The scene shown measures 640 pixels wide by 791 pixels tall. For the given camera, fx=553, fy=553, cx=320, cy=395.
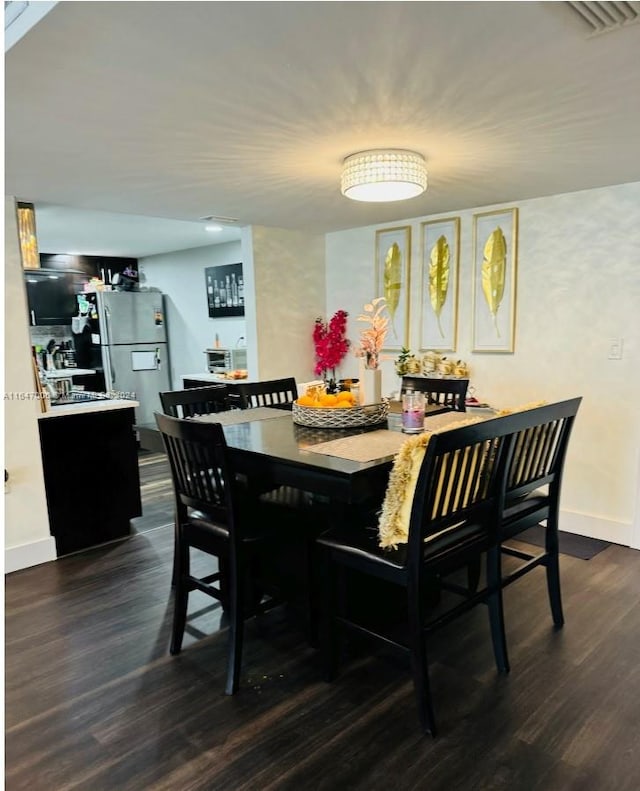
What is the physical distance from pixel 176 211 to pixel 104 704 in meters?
2.86

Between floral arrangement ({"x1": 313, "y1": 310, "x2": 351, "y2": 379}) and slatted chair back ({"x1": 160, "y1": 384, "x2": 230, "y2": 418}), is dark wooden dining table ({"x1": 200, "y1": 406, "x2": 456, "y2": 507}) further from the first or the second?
floral arrangement ({"x1": 313, "y1": 310, "x2": 351, "y2": 379})

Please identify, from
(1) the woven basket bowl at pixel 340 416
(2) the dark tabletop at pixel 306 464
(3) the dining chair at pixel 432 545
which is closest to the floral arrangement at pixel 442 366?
(1) the woven basket bowl at pixel 340 416

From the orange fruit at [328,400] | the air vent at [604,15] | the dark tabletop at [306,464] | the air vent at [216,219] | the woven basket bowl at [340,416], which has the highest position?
the air vent at [216,219]

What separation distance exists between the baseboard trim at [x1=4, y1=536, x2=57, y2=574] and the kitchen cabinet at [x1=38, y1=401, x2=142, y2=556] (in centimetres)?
5

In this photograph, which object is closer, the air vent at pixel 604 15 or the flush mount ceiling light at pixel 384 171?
the air vent at pixel 604 15

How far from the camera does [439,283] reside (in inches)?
157

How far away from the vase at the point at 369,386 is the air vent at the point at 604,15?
149cm

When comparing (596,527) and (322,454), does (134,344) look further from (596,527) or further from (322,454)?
(596,527)

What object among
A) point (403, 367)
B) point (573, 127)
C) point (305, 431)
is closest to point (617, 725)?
point (305, 431)

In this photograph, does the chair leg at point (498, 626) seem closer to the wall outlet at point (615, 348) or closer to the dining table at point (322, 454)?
the dining table at point (322, 454)

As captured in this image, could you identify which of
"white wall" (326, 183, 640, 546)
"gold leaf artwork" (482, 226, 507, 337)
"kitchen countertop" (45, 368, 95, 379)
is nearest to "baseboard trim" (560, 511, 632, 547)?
"white wall" (326, 183, 640, 546)

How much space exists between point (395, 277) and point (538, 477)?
230 cm

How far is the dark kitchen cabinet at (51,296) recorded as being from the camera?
6.30 meters

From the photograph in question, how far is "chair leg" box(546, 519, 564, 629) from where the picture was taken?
2412 mm
